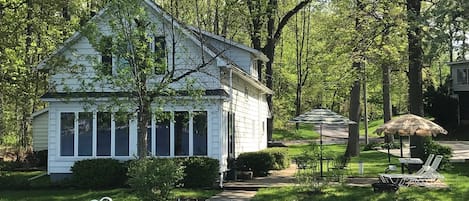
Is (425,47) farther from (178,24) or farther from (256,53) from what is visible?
(256,53)

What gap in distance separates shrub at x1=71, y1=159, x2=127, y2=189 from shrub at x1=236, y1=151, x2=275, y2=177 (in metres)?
5.13

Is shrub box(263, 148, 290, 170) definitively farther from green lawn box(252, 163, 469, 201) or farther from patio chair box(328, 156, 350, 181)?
green lawn box(252, 163, 469, 201)

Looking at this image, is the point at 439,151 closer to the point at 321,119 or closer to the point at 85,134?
the point at 321,119

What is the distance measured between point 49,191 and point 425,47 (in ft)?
38.8

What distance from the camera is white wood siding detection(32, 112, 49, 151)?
2884cm

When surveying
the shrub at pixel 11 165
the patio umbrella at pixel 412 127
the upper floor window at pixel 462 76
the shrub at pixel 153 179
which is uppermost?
the upper floor window at pixel 462 76

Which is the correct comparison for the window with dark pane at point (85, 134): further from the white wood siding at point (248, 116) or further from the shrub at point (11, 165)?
the shrub at point (11, 165)

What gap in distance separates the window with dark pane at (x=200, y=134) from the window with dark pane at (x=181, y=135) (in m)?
0.28

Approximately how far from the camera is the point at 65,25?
20094 millimetres

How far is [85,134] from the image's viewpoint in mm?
19844

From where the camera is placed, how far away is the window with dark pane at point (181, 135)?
64.0 ft

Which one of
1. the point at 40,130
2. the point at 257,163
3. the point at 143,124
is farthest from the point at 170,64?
the point at 40,130

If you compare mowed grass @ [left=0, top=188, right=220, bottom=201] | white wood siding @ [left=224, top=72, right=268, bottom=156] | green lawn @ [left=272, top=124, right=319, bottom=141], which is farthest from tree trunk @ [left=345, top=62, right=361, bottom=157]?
green lawn @ [left=272, top=124, right=319, bottom=141]

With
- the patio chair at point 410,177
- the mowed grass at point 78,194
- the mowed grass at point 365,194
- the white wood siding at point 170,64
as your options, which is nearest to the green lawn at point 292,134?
the white wood siding at point 170,64
